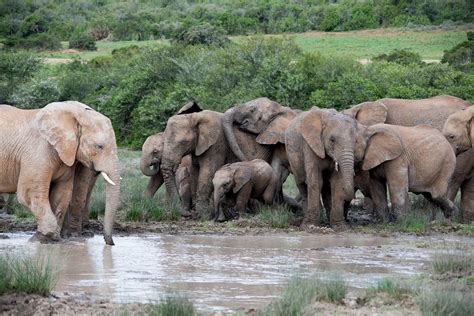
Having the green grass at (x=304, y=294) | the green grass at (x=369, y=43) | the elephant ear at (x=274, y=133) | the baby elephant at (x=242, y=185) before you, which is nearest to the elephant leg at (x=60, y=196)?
the baby elephant at (x=242, y=185)

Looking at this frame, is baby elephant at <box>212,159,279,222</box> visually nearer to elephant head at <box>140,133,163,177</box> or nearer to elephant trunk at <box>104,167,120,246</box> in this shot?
elephant head at <box>140,133,163,177</box>

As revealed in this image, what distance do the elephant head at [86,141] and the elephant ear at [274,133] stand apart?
211 inches

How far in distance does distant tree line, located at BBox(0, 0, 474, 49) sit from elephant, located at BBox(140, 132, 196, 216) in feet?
135

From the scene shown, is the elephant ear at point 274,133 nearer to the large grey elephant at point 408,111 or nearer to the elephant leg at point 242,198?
the large grey elephant at point 408,111

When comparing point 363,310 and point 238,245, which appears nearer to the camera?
point 363,310

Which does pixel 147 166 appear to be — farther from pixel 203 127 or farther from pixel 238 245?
pixel 238 245

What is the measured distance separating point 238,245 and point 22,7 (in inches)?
2490

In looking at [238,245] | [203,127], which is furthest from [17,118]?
[203,127]

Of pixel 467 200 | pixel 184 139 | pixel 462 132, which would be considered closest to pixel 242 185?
pixel 184 139

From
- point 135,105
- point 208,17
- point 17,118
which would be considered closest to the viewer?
point 17,118

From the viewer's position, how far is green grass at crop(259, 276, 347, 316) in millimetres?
8984

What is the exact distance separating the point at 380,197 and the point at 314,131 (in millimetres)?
1555

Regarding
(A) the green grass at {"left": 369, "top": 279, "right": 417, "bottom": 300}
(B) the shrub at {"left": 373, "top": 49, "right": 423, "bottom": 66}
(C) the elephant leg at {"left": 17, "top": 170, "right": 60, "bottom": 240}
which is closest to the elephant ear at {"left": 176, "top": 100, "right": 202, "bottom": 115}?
(C) the elephant leg at {"left": 17, "top": 170, "right": 60, "bottom": 240}

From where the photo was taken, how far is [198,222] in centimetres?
1708
